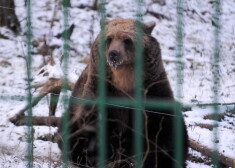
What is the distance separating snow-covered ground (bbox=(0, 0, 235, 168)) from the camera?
495 centimetres

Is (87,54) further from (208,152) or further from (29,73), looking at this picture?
(29,73)

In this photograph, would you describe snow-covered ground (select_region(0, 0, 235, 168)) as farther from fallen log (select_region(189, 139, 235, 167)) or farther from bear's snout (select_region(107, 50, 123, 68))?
bear's snout (select_region(107, 50, 123, 68))

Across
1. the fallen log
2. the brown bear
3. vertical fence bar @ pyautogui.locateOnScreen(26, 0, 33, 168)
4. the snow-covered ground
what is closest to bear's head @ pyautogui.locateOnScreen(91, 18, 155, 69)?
the brown bear

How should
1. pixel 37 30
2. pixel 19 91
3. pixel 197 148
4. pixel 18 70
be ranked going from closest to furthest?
pixel 197 148 → pixel 19 91 → pixel 18 70 → pixel 37 30

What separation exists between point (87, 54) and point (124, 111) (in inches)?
195

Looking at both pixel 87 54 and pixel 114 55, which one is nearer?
pixel 114 55

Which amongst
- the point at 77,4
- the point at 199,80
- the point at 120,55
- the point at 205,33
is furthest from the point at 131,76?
the point at 77,4

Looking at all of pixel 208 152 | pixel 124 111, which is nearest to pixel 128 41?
pixel 124 111

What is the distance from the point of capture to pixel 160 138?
4.36m

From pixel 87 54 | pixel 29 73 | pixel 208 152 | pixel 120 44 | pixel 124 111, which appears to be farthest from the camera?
pixel 87 54

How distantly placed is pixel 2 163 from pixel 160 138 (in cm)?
127

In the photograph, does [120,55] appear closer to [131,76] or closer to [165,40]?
[131,76]

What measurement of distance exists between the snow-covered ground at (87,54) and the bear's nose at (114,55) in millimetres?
698

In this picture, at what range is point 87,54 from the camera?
9500 mm
